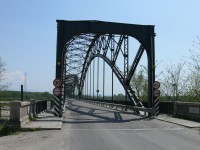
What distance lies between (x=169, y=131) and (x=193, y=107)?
23.0 feet

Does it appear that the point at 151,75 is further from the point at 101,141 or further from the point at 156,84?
the point at 101,141

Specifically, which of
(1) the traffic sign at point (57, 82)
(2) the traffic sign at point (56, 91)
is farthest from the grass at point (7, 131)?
(2) the traffic sign at point (56, 91)

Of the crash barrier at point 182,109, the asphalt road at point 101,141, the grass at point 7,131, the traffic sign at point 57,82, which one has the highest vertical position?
the traffic sign at point 57,82

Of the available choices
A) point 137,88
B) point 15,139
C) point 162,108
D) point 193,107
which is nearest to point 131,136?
point 15,139

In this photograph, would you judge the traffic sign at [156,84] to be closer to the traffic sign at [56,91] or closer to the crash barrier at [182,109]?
the crash barrier at [182,109]

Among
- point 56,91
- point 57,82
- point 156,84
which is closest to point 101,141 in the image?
point 57,82

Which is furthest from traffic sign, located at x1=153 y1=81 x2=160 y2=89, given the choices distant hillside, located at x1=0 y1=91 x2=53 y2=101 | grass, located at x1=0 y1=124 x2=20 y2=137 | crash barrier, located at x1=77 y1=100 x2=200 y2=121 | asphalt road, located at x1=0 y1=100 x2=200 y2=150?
distant hillside, located at x1=0 y1=91 x2=53 y2=101

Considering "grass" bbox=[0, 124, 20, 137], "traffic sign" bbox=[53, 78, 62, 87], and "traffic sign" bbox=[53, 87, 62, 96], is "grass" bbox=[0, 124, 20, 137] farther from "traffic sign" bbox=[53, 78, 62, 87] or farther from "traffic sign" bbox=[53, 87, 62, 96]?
"traffic sign" bbox=[53, 87, 62, 96]

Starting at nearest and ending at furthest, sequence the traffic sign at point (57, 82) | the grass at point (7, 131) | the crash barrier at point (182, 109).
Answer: the grass at point (7, 131)
the crash barrier at point (182, 109)
the traffic sign at point (57, 82)

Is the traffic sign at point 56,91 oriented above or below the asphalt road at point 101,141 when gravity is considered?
above

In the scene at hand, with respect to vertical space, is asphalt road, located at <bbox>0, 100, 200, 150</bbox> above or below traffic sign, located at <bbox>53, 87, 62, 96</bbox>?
below

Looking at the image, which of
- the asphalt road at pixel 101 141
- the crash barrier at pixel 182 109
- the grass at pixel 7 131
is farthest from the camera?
the crash barrier at pixel 182 109

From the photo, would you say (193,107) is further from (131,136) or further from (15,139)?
(15,139)

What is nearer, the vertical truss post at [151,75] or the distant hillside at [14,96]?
the vertical truss post at [151,75]
